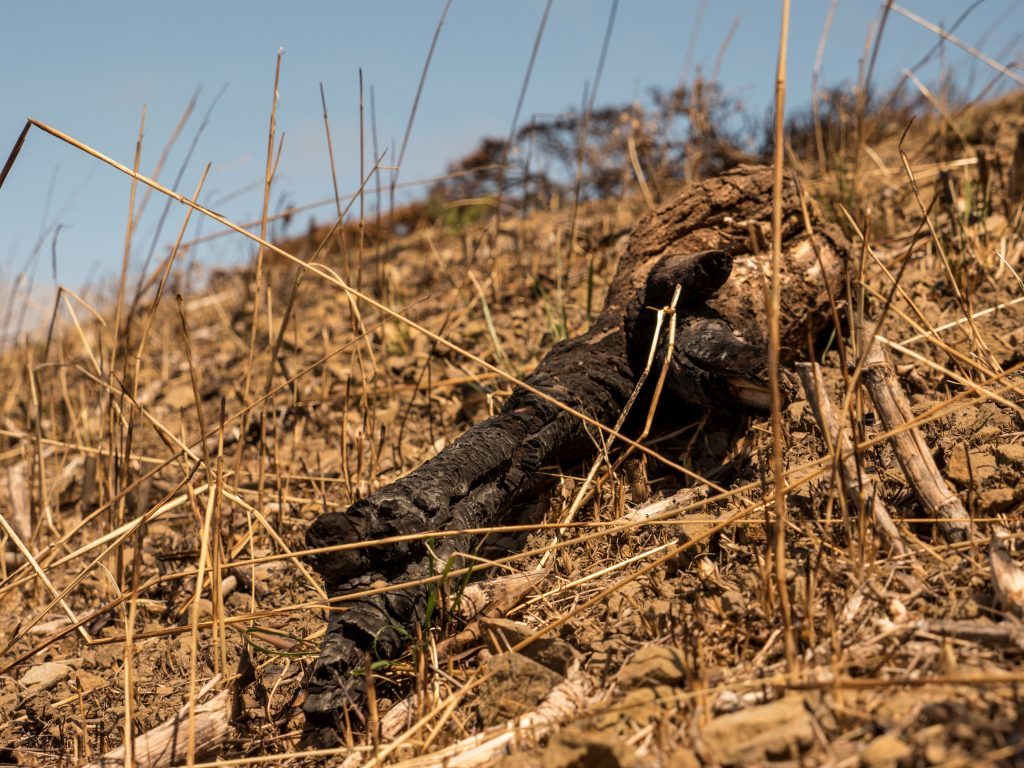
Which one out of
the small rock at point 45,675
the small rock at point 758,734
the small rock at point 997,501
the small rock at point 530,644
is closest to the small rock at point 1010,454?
the small rock at point 997,501

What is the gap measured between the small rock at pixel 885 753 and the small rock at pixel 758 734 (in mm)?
75

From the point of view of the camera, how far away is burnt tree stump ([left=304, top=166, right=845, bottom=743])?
1.52 metres

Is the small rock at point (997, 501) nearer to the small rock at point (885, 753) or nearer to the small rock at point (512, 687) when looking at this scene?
the small rock at point (885, 753)

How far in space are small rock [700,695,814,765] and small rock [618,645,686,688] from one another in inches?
5.6

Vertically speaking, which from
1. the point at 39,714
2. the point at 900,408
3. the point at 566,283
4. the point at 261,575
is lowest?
the point at 39,714

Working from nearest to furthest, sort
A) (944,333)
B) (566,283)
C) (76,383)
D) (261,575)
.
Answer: (261,575), (944,333), (566,283), (76,383)

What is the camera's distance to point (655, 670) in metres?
1.30

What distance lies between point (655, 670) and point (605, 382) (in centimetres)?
94

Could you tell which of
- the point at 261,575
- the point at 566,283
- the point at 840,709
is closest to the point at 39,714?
the point at 261,575

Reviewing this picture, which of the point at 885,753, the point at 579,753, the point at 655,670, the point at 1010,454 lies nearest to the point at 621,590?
the point at 655,670

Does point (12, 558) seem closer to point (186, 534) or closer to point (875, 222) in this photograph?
point (186, 534)

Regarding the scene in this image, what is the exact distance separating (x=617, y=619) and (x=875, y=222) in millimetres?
2542

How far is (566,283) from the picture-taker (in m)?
3.25

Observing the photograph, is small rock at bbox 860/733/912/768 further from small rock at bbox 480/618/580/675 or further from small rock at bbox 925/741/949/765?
small rock at bbox 480/618/580/675
